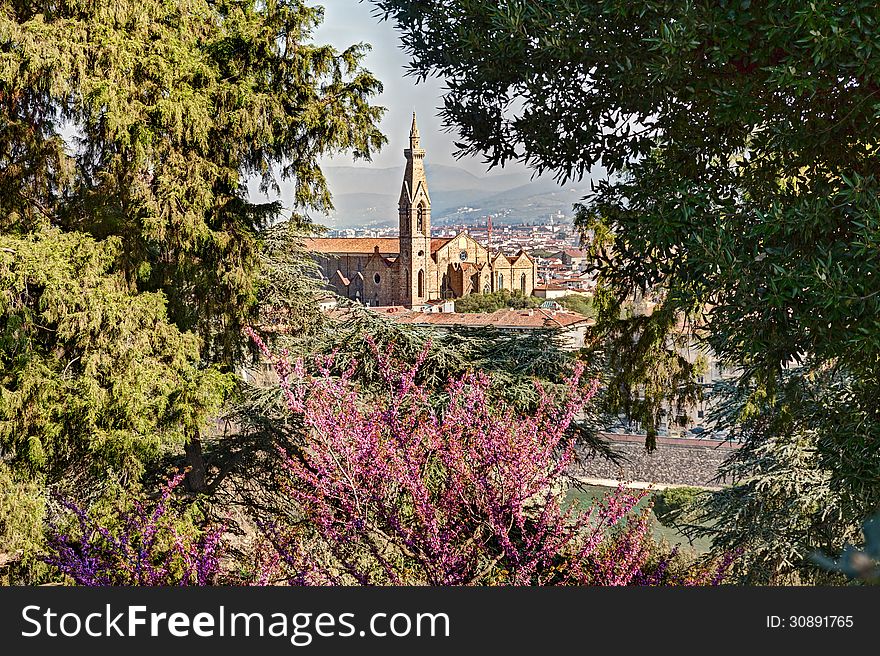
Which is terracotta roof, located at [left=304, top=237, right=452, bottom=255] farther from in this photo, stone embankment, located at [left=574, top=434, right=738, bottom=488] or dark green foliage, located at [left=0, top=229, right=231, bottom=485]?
dark green foliage, located at [left=0, top=229, right=231, bottom=485]

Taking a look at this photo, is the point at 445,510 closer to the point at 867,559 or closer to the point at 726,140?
the point at 726,140

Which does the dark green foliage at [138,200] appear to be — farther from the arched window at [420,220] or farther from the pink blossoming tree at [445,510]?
the arched window at [420,220]

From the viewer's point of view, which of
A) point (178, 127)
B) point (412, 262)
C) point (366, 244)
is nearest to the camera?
point (178, 127)

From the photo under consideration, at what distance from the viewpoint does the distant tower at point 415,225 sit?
77.7 ft

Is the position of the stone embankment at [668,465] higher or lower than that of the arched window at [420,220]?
lower

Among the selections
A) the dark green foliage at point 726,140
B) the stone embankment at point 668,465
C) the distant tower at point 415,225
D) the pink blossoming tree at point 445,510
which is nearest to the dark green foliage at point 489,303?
the distant tower at point 415,225

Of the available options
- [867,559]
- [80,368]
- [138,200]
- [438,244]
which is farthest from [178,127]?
[438,244]

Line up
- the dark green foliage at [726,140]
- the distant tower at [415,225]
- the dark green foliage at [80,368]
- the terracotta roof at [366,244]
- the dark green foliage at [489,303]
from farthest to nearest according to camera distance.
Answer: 1. the terracotta roof at [366,244]
2. the dark green foliage at [489,303]
3. the distant tower at [415,225]
4. the dark green foliage at [80,368]
5. the dark green foliage at [726,140]

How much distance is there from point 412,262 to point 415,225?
4.49 meters

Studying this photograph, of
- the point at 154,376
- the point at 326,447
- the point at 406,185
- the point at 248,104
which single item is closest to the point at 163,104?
the point at 248,104

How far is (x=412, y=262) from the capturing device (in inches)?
1304

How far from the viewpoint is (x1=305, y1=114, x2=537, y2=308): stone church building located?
83.5 ft

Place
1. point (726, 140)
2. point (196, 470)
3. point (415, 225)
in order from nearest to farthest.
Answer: point (726, 140), point (196, 470), point (415, 225)

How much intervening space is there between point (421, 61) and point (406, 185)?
61.5 ft
